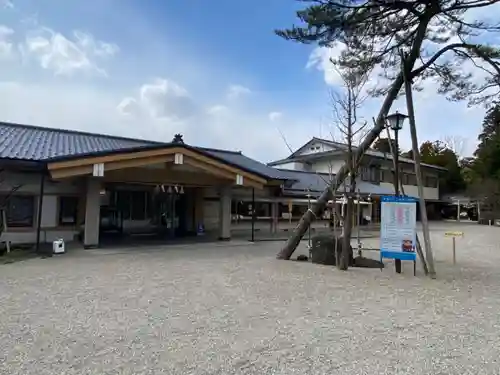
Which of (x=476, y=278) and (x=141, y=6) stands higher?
(x=141, y=6)

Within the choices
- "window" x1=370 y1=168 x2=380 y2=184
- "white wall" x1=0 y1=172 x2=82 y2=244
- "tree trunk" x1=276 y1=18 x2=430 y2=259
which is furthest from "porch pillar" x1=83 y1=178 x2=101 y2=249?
"window" x1=370 y1=168 x2=380 y2=184

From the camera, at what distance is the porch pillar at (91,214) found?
437 inches

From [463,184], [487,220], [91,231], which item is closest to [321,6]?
[91,231]

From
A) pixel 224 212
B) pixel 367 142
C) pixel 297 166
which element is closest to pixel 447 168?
pixel 297 166

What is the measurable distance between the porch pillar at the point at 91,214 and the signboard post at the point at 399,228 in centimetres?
785

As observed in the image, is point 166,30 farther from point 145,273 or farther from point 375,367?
point 375,367

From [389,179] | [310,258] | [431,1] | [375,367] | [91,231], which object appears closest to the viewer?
[375,367]

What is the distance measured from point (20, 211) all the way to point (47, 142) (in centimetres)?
292

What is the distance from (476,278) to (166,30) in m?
10.2

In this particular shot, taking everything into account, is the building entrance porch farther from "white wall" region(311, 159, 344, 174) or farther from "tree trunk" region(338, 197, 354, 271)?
"white wall" region(311, 159, 344, 174)

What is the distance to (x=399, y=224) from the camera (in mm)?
8031

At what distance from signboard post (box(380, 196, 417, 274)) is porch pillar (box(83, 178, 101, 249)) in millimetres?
7848

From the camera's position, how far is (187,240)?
13812mm

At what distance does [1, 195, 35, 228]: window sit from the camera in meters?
11.4
